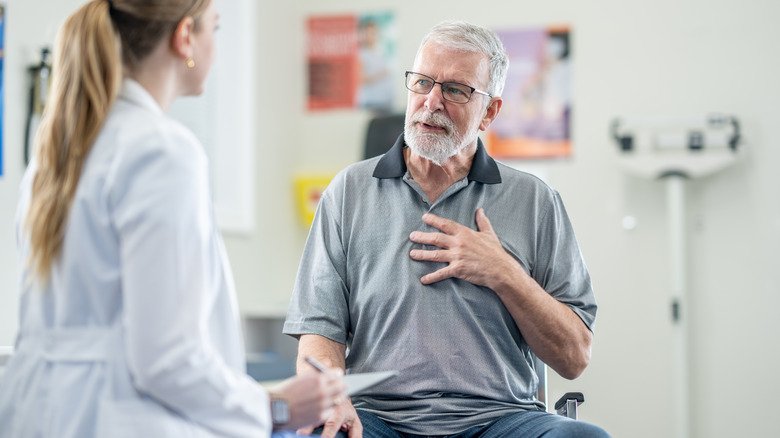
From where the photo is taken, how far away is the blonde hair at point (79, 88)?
1171 mm

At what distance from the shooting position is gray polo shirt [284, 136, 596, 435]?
74.2 inches

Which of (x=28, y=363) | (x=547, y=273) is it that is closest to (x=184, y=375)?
(x=28, y=363)

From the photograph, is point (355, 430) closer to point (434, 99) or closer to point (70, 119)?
point (434, 99)

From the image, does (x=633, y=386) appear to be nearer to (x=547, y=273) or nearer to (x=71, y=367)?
(x=547, y=273)

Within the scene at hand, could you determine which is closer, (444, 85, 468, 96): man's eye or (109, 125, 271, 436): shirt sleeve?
(109, 125, 271, 436): shirt sleeve

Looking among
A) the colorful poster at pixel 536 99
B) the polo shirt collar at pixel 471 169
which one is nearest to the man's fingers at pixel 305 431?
the polo shirt collar at pixel 471 169

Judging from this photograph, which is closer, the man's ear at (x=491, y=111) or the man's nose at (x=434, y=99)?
the man's nose at (x=434, y=99)

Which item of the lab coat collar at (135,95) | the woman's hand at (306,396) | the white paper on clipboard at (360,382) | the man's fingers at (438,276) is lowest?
the white paper on clipboard at (360,382)

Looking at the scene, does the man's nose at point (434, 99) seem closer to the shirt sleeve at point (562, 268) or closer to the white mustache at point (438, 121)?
the white mustache at point (438, 121)

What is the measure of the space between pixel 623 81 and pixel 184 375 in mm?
3496

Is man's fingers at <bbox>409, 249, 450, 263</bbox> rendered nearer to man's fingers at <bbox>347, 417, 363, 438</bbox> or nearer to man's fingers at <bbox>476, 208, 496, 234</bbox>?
man's fingers at <bbox>476, 208, 496, 234</bbox>

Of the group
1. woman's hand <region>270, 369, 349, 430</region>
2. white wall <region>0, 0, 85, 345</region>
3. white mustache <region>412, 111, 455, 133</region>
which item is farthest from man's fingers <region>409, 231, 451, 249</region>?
white wall <region>0, 0, 85, 345</region>

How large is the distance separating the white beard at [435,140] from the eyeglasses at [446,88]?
51 millimetres

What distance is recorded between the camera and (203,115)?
3979 mm
